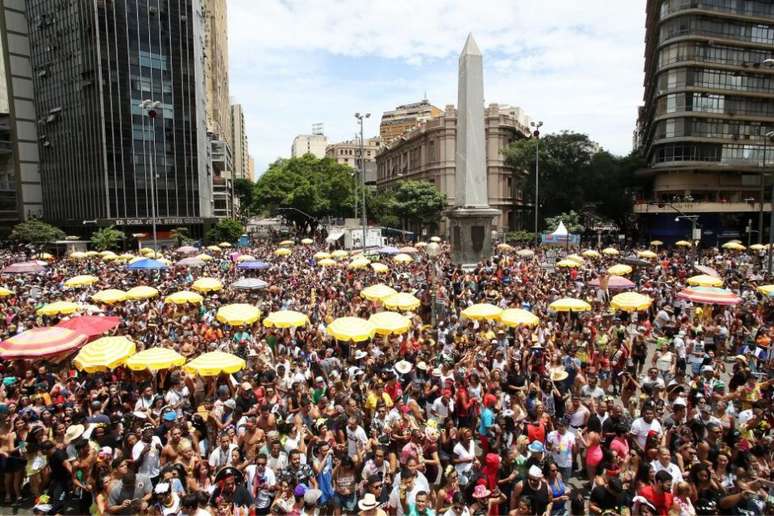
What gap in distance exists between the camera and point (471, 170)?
90.5 ft

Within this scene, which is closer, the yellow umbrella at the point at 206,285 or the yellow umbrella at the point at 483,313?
the yellow umbrella at the point at 483,313

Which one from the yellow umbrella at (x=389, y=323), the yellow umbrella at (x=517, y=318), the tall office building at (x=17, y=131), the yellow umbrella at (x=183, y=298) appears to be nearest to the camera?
the yellow umbrella at (x=389, y=323)

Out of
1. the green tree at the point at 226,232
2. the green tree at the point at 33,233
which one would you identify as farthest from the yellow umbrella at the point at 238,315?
the green tree at the point at 33,233

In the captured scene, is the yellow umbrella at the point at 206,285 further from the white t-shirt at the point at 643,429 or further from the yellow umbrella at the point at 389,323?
the white t-shirt at the point at 643,429

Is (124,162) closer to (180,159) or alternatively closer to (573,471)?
(180,159)

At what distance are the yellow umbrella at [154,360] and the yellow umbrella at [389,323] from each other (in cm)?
428

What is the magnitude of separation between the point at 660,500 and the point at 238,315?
10.2 metres

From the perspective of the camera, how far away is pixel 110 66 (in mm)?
49594

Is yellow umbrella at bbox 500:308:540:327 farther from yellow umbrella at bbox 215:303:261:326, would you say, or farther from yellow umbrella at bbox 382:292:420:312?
yellow umbrella at bbox 215:303:261:326

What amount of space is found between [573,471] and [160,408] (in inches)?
288

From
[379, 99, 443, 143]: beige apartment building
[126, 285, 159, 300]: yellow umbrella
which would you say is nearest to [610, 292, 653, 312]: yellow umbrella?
[126, 285, 159, 300]: yellow umbrella

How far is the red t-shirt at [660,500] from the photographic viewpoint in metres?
5.69

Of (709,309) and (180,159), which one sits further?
(180,159)

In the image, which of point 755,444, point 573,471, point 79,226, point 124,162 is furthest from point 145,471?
point 79,226
